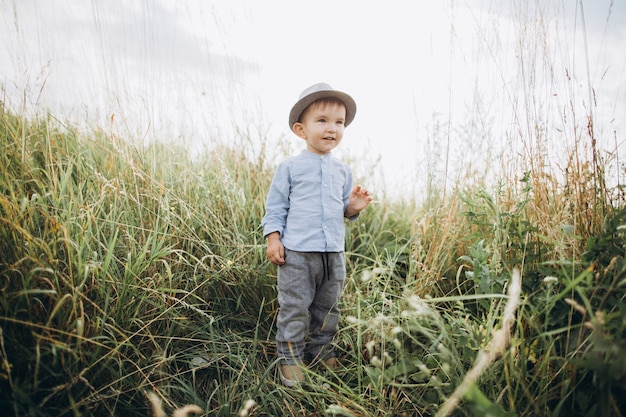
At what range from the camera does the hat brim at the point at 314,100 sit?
1.77 metres

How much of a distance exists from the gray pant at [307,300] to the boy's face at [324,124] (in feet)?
1.86

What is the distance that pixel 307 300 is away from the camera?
68.5 inches

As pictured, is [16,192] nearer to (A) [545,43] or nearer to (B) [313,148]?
(B) [313,148]

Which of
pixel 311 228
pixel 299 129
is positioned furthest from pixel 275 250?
pixel 299 129

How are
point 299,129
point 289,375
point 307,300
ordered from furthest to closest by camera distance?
1. point 299,129
2. point 307,300
3. point 289,375

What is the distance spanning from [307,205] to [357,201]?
0.99 feet

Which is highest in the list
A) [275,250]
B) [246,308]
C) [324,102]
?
[324,102]

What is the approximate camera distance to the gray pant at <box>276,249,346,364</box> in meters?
1.71

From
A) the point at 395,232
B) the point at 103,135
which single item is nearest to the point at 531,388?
the point at 395,232

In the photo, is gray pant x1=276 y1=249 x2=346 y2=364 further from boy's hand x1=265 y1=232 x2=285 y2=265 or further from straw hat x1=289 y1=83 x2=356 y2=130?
straw hat x1=289 y1=83 x2=356 y2=130

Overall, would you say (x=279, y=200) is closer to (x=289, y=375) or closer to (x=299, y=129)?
(x=299, y=129)

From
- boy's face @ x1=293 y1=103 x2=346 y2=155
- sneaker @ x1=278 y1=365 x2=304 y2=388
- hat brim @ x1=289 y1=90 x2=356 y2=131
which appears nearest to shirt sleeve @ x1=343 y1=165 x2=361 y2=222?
boy's face @ x1=293 y1=103 x2=346 y2=155

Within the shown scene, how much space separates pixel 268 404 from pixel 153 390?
0.47 meters

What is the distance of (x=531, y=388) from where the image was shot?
121 cm
